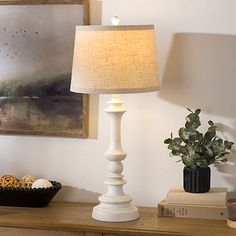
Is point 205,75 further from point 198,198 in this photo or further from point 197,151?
point 198,198

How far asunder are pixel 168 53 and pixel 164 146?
1.22ft

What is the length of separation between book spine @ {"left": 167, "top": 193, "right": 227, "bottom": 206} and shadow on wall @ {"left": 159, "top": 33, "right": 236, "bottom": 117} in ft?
1.11

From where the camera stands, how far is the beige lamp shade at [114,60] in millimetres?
2193

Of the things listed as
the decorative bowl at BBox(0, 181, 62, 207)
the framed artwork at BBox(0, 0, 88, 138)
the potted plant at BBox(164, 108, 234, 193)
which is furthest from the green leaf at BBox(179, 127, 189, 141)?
the decorative bowl at BBox(0, 181, 62, 207)

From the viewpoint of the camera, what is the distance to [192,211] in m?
2.32

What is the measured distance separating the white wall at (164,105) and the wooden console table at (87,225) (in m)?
0.19

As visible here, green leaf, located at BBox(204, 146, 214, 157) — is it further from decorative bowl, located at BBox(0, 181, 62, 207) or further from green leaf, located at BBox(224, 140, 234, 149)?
decorative bowl, located at BBox(0, 181, 62, 207)

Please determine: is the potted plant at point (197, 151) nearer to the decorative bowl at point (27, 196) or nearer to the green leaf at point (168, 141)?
the green leaf at point (168, 141)

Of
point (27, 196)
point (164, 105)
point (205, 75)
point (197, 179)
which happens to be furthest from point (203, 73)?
point (27, 196)

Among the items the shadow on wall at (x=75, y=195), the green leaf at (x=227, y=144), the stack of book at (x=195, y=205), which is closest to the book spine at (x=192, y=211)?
the stack of book at (x=195, y=205)

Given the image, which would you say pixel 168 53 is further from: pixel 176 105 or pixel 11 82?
pixel 11 82

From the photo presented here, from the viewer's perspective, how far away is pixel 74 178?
104 inches

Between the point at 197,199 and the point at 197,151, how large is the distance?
0.58 ft

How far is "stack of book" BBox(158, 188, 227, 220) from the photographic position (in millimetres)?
2297
